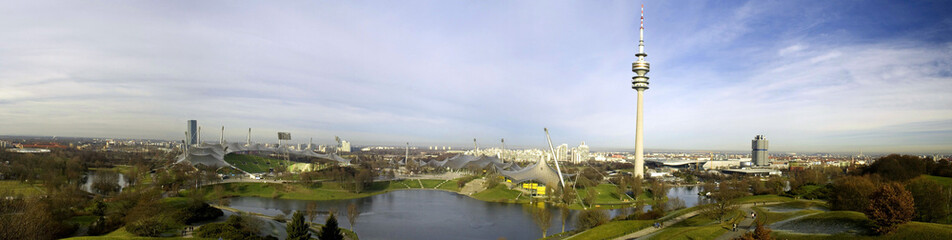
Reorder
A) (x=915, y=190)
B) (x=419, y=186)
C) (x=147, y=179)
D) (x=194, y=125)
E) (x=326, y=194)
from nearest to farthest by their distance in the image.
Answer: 1. (x=915, y=190)
2. (x=326, y=194)
3. (x=147, y=179)
4. (x=419, y=186)
5. (x=194, y=125)

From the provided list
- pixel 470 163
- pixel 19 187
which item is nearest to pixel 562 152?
pixel 470 163

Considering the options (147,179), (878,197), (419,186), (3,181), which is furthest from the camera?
(419,186)

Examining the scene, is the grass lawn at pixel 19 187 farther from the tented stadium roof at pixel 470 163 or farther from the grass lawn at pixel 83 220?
the tented stadium roof at pixel 470 163

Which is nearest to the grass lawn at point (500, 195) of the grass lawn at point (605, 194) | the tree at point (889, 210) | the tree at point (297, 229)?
the grass lawn at point (605, 194)

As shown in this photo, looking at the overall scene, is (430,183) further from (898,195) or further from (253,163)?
(898,195)

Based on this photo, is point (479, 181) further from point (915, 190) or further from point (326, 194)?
point (915, 190)

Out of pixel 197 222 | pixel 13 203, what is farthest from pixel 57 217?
pixel 197 222
